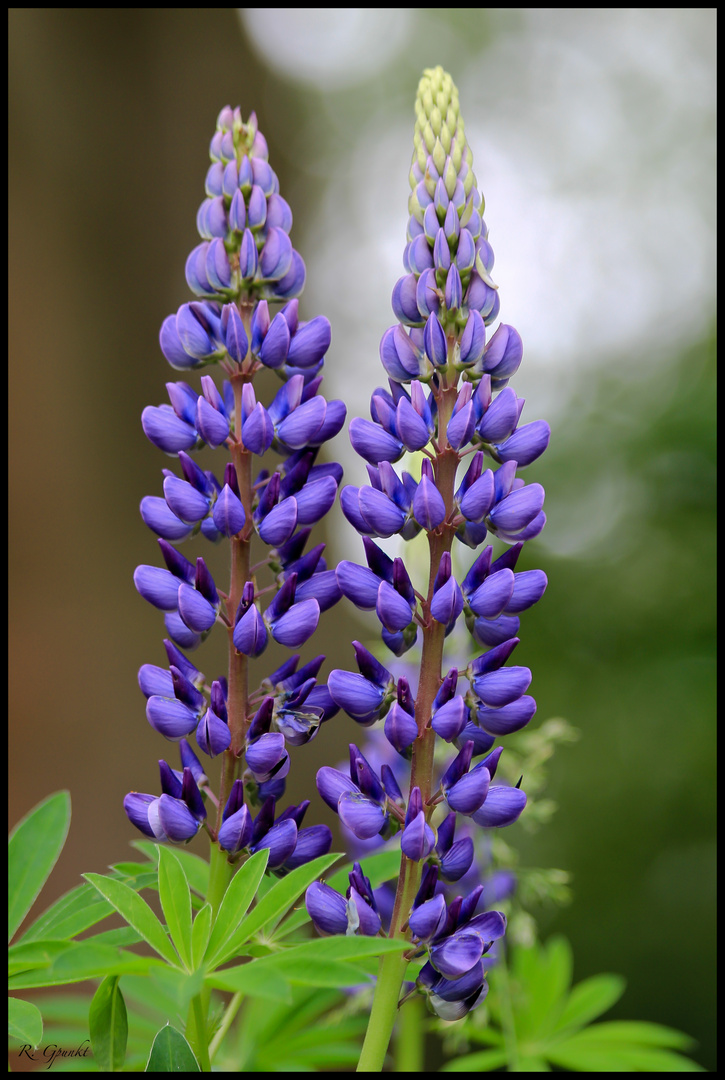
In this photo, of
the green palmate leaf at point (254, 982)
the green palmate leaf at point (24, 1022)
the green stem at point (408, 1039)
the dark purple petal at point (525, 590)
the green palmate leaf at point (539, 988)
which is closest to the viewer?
the green palmate leaf at point (254, 982)

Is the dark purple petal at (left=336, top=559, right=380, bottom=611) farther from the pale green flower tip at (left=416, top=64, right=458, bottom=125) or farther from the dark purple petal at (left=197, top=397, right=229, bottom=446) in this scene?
the pale green flower tip at (left=416, top=64, right=458, bottom=125)

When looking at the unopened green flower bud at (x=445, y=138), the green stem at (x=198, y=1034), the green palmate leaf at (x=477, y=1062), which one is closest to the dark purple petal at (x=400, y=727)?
the green stem at (x=198, y=1034)

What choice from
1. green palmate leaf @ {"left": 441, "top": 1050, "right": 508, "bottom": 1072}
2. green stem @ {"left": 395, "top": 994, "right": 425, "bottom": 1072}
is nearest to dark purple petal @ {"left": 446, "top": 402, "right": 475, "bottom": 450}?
green stem @ {"left": 395, "top": 994, "right": 425, "bottom": 1072}

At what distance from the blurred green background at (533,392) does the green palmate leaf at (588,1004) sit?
163 cm

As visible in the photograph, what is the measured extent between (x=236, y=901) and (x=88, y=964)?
0.14 meters

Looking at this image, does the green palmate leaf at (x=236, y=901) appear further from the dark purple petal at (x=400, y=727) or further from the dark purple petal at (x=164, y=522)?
the dark purple petal at (x=164, y=522)

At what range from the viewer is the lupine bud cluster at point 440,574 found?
2.41 feet

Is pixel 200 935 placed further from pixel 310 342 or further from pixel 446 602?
pixel 310 342

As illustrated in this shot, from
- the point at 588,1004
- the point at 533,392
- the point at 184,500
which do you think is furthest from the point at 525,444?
the point at 533,392

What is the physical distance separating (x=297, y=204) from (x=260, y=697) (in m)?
3.42

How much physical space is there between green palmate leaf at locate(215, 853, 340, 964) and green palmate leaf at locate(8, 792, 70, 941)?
307 millimetres

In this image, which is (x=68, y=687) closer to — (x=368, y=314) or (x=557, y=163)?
(x=368, y=314)

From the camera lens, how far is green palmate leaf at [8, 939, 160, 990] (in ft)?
2.12

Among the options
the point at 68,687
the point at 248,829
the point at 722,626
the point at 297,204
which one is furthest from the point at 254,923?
the point at 297,204
